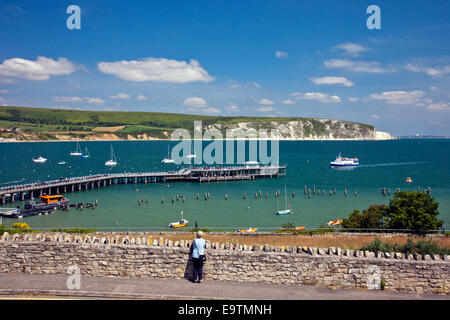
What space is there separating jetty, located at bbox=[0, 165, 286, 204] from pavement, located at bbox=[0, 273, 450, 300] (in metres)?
53.7

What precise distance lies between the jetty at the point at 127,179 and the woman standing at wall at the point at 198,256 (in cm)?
5659

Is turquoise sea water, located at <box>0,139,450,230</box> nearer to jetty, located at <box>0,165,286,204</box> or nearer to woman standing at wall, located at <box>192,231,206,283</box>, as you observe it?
jetty, located at <box>0,165,286,204</box>

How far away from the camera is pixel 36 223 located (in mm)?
43625

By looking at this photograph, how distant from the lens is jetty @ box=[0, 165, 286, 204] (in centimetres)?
6164

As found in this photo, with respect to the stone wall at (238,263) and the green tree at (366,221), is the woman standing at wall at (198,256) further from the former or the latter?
the green tree at (366,221)

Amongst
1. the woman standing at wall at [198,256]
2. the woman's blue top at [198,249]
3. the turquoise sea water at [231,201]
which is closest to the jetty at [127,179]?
the turquoise sea water at [231,201]

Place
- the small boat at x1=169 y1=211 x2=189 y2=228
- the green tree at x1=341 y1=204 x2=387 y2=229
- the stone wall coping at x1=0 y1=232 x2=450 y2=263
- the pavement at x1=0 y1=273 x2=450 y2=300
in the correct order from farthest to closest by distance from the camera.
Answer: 1. the small boat at x1=169 y1=211 x2=189 y2=228
2. the green tree at x1=341 y1=204 x2=387 y2=229
3. the stone wall coping at x1=0 y1=232 x2=450 y2=263
4. the pavement at x1=0 y1=273 x2=450 y2=300

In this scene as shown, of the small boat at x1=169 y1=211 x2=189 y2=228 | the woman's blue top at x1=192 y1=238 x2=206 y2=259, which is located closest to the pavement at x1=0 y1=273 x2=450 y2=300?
the woman's blue top at x1=192 y1=238 x2=206 y2=259

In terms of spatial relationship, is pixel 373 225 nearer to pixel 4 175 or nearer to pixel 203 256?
pixel 203 256

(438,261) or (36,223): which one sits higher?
(438,261)

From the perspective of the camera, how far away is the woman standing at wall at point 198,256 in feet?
38.8

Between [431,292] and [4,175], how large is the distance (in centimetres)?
9769

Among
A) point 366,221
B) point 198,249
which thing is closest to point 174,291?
point 198,249
